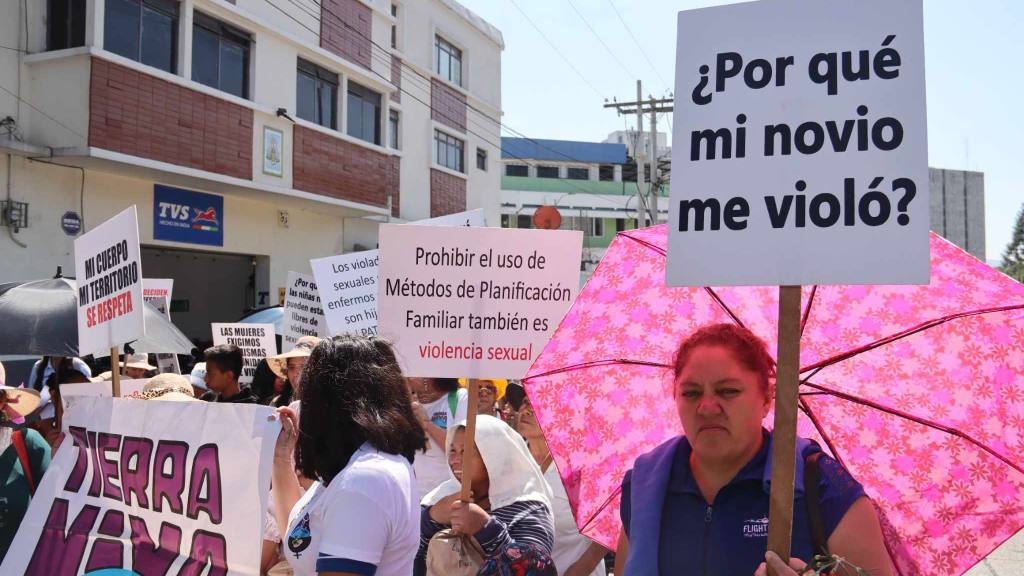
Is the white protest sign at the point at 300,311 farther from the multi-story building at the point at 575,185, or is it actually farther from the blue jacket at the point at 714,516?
the multi-story building at the point at 575,185

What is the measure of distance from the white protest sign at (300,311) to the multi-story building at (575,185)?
45.7 metres

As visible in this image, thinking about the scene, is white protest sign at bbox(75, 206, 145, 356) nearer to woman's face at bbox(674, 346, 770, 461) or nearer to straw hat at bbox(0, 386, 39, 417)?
straw hat at bbox(0, 386, 39, 417)

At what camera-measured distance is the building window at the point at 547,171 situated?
59.4 m

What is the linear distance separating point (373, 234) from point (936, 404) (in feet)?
62.8

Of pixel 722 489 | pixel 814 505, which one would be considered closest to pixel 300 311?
pixel 722 489

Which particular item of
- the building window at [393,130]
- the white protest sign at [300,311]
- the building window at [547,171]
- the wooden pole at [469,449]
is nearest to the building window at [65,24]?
the white protest sign at [300,311]

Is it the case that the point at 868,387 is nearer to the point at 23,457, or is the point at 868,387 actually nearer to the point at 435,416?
the point at 435,416

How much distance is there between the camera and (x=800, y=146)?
83.0 inches

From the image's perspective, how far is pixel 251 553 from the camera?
3127 millimetres

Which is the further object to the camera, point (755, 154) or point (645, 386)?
point (645, 386)

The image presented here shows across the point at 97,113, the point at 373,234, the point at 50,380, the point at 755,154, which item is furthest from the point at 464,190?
the point at 755,154

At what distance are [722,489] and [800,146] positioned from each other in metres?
0.89

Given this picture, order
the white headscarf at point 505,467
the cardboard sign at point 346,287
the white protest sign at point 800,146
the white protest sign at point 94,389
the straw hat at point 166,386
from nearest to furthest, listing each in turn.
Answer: the white protest sign at point 800,146 < the white headscarf at point 505,467 < the straw hat at point 166,386 < the white protest sign at point 94,389 < the cardboard sign at point 346,287

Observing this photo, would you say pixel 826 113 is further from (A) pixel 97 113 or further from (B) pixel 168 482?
(A) pixel 97 113
